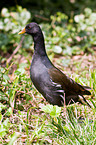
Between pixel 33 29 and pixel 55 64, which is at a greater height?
pixel 33 29

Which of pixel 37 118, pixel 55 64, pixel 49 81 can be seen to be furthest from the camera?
pixel 55 64

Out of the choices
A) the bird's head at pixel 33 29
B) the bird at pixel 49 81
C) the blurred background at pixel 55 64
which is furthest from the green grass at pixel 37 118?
the bird's head at pixel 33 29

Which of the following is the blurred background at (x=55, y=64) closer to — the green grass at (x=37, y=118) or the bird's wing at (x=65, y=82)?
the green grass at (x=37, y=118)

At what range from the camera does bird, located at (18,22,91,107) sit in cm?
301

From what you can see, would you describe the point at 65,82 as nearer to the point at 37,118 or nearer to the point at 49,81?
the point at 49,81

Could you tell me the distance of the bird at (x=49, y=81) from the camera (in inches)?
119

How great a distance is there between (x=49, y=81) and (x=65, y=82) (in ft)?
0.95

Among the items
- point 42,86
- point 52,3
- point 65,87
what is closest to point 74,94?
point 65,87

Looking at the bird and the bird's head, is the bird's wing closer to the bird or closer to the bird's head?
the bird

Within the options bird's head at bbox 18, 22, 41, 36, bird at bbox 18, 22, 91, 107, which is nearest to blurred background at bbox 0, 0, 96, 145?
→ bird at bbox 18, 22, 91, 107

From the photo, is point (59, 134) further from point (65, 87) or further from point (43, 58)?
point (43, 58)

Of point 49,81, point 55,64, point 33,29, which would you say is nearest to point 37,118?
point 49,81

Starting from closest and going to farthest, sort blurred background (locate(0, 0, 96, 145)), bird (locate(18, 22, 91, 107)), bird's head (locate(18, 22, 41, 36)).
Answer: blurred background (locate(0, 0, 96, 145)) → bird (locate(18, 22, 91, 107)) → bird's head (locate(18, 22, 41, 36))

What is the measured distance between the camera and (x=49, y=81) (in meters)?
3.02
